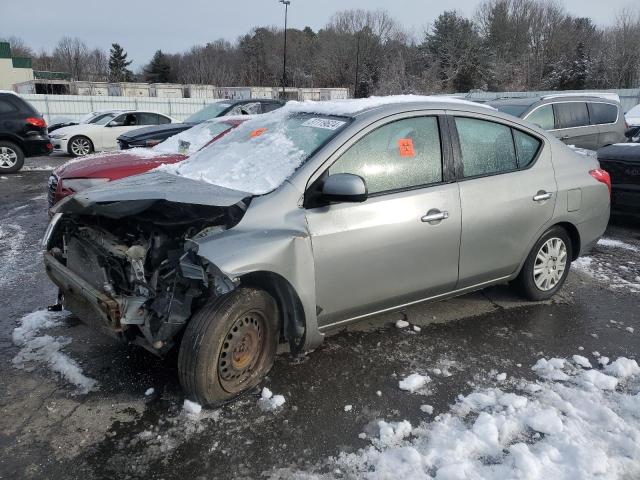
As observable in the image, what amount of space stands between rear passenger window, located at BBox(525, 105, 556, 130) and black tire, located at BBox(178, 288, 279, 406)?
711 cm

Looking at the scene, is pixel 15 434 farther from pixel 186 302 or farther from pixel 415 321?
pixel 415 321

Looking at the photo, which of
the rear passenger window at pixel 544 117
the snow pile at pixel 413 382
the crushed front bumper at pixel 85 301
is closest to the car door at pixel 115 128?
the rear passenger window at pixel 544 117

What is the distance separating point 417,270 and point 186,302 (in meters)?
1.55

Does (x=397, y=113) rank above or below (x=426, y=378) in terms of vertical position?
above

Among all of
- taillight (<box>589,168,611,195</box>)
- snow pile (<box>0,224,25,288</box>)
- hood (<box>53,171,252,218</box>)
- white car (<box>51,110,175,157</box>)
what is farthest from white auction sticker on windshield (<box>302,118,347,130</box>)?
white car (<box>51,110,175,157</box>)

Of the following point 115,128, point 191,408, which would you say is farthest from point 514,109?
point 115,128

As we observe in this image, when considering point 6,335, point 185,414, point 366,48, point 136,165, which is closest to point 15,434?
point 185,414

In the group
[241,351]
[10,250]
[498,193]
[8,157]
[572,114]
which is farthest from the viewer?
[8,157]

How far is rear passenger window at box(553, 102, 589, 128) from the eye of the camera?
9070 mm

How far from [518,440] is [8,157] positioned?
42.5 feet

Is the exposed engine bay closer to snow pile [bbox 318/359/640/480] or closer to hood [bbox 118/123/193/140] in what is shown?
snow pile [bbox 318/359/640/480]

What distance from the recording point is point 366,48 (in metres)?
77.6

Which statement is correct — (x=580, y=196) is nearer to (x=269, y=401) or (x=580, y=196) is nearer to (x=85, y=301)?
(x=269, y=401)

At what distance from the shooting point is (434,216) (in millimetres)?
3543
